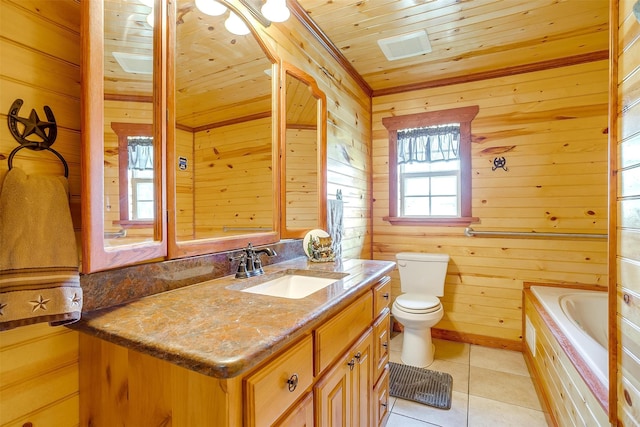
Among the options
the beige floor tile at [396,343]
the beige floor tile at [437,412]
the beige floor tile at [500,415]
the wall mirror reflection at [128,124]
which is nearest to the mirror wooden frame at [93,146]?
the wall mirror reflection at [128,124]

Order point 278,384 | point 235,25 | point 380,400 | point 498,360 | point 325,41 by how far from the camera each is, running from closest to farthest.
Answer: point 278,384 < point 235,25 < point 380,400 < point 325,41 < point 498,360

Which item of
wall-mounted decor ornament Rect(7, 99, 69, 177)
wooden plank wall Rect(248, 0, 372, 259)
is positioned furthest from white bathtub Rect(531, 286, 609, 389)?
wall-mounted decor ornament Rect(7, 99, 69, 177)

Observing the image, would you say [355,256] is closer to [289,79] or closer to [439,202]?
[439,202]

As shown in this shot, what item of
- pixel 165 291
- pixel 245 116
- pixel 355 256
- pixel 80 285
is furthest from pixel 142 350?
pixel 355 256

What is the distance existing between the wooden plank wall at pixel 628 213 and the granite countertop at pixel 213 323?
2.68 ft

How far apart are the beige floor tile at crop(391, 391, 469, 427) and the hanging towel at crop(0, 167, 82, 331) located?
183cm

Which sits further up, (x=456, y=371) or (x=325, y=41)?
(x=325, y=41)

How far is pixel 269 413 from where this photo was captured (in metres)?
0.71

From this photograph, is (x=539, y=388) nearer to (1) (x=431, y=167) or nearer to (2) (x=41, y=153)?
(1) (x=431, y=167)

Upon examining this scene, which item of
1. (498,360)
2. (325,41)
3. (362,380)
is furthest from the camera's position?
(498,360)

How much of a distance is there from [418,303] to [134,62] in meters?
2.24

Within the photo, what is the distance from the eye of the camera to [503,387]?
6.75 ft

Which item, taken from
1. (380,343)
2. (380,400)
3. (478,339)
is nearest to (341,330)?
(380,343)

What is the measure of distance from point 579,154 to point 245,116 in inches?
103
